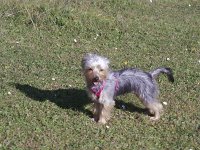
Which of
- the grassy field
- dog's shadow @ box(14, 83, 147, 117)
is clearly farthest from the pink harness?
dog's shadow @ box(14, 83, 147, 117)

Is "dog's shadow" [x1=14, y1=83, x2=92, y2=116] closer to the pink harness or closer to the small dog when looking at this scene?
the small dog

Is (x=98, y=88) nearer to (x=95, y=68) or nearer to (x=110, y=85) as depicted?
(x=110, y=85)

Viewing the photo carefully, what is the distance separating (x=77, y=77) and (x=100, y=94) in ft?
7.00

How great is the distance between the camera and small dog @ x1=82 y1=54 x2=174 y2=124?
765 centimetres

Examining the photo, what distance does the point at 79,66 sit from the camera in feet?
35.0

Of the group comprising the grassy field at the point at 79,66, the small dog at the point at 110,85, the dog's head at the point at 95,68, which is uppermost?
the dog's head at the point at 95,68

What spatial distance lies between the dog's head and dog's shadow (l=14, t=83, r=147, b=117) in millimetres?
958

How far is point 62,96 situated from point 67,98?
0.40 feet

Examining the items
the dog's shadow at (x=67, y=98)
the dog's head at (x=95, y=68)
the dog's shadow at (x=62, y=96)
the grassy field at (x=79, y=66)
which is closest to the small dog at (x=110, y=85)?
the dog's head at (x=95, y=68)

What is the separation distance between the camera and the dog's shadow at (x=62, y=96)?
8661 mm

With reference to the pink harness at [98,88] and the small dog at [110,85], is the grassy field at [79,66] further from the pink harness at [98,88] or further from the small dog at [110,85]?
the pink harness at [98,88]

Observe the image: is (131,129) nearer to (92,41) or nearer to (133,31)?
(92,41)

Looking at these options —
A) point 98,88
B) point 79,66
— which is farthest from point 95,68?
point 79,66

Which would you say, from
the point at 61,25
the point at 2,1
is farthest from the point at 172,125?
the point at 2,1
